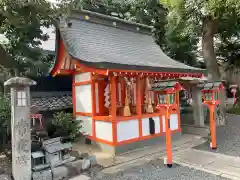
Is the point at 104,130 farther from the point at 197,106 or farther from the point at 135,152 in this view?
the point at 197,106

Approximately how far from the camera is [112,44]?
8.89 metres

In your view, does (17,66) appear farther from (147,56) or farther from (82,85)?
(147,56)

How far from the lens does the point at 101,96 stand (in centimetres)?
799

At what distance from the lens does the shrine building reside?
6.74 metres

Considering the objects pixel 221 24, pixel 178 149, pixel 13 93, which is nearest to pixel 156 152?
pixel 178 149

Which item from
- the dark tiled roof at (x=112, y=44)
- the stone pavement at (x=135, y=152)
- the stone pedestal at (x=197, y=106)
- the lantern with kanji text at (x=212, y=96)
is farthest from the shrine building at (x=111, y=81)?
the stone pedestal at (x=197, y=106)

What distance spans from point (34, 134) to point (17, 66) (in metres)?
4.20

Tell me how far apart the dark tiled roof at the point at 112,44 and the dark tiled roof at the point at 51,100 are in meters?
2.75

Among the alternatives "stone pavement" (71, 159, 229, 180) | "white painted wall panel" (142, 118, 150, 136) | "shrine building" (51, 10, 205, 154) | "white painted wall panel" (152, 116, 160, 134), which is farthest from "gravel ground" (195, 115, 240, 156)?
"stone pavement" (71, 159, 229, 180)

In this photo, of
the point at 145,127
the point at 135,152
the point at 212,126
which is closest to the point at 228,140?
the point at 212,126

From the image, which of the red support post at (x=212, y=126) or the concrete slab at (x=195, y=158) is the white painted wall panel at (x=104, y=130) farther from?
the red support post at (x=212, y=126)

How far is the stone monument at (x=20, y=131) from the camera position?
4582 mm

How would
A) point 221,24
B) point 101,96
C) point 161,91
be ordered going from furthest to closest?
point 221,24 < point 101,96 < point 161,91

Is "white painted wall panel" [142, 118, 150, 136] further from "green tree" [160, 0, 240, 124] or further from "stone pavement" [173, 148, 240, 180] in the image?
"green tree" [160, 0, 240, 124]
